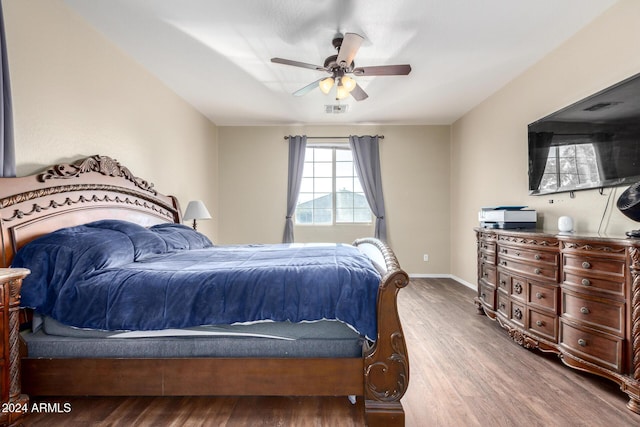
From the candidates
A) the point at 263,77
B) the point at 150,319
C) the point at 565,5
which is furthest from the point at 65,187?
the point at 565,5

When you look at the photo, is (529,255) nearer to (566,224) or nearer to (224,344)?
(566,224)

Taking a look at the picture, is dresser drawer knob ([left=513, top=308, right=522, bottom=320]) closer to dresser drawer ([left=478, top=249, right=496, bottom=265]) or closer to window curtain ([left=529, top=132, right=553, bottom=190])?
dresser drawer ([left=478, top=249, right=496, bottom=265])

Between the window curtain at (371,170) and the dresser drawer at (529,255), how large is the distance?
2.30 meters

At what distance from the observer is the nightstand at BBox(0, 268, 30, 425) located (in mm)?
1379

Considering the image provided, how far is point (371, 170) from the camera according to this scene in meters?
5.06

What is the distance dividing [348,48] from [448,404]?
101 inches

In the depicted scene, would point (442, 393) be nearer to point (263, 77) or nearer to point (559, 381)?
point (559, 381)

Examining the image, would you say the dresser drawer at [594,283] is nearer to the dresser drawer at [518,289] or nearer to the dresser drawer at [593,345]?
the dresser drawer at [593,345]

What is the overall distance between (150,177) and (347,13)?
104 inches

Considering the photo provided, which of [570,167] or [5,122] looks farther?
[570,167]

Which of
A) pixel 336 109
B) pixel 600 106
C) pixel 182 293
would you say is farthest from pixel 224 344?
pixel 336 109

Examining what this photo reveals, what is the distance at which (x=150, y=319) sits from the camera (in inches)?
62.1

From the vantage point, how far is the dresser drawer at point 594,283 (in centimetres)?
179

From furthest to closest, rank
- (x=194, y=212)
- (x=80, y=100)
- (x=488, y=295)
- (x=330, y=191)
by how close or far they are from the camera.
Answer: (x=330, y=191), (x=194, y=212), (x=488, y=295), (x=80, y=100)
